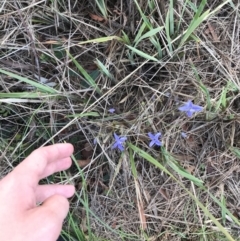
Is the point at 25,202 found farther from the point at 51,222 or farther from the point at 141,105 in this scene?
the point at 141,105

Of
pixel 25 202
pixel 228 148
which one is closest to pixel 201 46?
pixel 228 148

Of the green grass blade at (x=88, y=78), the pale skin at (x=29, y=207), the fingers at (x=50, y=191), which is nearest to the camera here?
the pale skin at (x=29, y=207)

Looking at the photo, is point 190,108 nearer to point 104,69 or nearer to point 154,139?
point 154,139

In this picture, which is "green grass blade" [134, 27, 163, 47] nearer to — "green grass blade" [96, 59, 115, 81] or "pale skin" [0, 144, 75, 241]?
"green grass blade" [96, 59, 115, 81]

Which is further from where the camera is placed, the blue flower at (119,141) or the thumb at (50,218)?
the blue flower at (119,141)

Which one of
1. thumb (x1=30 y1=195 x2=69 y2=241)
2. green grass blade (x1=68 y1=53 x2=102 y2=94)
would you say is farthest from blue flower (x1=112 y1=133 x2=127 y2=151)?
thumb (x1=30 y1=195 x2=69 y2=241)

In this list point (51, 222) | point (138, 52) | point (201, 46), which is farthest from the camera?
point (201, 46)

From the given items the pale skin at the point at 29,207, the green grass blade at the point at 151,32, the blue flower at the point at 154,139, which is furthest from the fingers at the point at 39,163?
the green grass blade at the point at 151,32

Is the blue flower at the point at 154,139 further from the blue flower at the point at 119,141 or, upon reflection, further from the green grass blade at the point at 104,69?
the green grass blade at the point at 104,69
